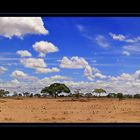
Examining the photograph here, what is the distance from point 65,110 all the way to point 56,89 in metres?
0.19

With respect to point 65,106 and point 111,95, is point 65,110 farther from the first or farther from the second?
point 111,95

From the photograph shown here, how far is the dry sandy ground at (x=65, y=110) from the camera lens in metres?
2.48

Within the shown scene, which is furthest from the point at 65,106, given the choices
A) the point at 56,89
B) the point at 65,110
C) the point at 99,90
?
the point at 99,90

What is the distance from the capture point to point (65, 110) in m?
2.59

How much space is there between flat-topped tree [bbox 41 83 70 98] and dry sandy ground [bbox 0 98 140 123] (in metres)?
0.07

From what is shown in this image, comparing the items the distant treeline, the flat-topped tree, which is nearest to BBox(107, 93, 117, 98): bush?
the distant treeline

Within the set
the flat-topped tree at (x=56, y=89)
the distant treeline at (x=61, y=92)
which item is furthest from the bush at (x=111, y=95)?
the flat-topped tree at (x=56, y=89)

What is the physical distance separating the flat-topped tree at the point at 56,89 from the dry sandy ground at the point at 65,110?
0.07 metres

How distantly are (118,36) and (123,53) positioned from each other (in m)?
0.13

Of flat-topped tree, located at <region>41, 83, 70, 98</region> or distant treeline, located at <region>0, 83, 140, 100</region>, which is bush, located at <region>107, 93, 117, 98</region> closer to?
distant treeline, located at <region>0, 83, 140, 100</region>

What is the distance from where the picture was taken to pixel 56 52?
8.38 ft

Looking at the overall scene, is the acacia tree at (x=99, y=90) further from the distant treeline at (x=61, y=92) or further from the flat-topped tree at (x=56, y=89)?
the flat-topped tree at (x=56, y=89)
